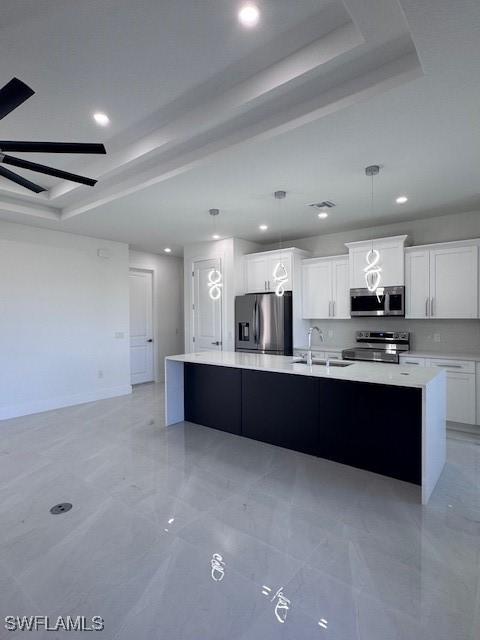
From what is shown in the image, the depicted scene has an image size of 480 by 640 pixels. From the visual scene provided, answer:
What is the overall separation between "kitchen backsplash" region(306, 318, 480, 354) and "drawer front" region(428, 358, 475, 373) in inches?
22.0

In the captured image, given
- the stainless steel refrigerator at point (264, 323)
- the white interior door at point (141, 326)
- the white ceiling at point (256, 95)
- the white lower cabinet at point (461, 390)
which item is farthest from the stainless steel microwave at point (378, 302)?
the white interior door at point (141, 326)

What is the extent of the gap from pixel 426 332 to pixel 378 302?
795 millimetres

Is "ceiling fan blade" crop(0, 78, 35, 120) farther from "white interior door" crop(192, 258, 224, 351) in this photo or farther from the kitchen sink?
"white interior door" crop(192, 258, 224, 351)

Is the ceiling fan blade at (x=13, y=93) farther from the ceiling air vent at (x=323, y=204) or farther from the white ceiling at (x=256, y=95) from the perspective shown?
the ceiling air vent at (x=323, y=204)

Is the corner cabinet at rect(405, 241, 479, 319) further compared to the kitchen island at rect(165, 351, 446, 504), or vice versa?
the corner cabinet at rect(405, 241, 479, 319)

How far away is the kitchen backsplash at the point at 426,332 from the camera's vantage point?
4543 mm

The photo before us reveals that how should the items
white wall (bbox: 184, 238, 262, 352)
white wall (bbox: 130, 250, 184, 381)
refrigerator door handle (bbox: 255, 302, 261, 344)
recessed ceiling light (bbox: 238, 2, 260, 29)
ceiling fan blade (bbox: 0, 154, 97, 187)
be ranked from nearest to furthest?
recessed ceiling light (bbox: 238, 2, 260, 29) < ceiling fan blade (bbox: 0, 154, 97, 187) < refrigerator door handle (bbox: 255, 302, 261, 344) < white wall (bbox: 184, 238, 262, 352) < white wall (bbox: 130, 250, 184, 381)

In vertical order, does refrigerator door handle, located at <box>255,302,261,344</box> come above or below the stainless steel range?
above

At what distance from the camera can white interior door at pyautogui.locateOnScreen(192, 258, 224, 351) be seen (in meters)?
6.15

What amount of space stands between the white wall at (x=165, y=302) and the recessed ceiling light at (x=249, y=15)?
18.3ft

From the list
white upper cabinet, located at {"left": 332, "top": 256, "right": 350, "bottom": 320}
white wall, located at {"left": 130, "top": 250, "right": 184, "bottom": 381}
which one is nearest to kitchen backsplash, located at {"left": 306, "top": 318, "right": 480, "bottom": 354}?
white upper cabinet, located at {"left": 332, "top": 256, "right": 350, "bottom": 320}

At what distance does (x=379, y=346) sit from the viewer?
503cm

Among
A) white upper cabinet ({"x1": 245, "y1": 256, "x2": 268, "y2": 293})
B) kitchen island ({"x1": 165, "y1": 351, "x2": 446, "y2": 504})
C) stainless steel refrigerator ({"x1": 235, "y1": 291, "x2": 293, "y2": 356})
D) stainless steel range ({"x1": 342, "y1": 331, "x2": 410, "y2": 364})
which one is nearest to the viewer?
kitchen island ({"x1": 165, "y1": 351, "x2": 446, "y2": 504})

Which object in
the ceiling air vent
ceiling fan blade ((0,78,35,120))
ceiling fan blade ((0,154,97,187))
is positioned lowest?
ceiling fan blade ((0,154,97,187))
